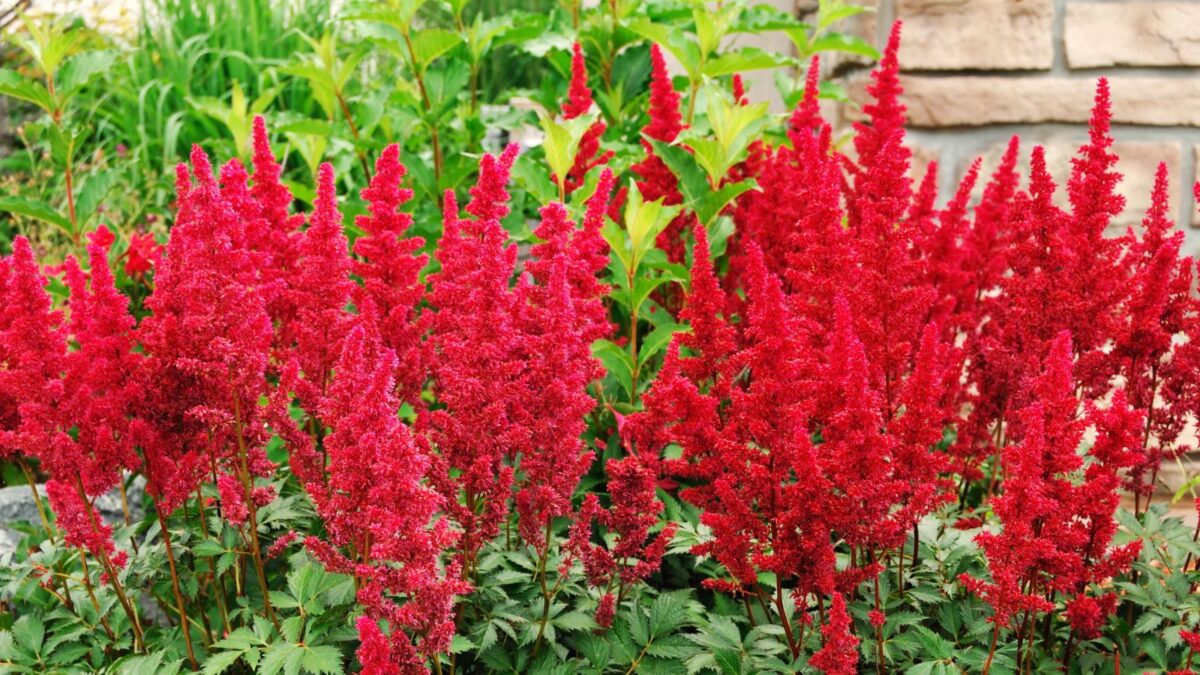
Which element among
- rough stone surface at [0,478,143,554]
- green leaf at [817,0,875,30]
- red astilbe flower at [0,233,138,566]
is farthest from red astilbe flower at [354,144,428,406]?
green leaf at [817,0,875,30]

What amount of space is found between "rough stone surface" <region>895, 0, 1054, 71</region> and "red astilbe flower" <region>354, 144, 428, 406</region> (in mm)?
2687

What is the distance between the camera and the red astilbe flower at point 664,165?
3.17 m

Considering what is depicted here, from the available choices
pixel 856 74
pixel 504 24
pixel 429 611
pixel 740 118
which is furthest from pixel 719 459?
pixel 856 74

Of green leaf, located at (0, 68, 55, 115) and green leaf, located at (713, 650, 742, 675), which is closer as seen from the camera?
green leaf, located at (713, 650, 742, 675)

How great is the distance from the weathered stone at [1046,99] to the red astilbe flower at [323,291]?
2.90m

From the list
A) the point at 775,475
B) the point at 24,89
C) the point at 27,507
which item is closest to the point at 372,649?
the point at 775,475

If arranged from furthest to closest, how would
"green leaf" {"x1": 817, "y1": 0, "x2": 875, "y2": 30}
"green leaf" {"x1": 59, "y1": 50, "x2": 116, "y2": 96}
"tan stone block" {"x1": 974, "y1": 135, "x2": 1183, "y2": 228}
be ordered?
"tan stone block" {"x1": 974, "y1": 135, "x2": 1183, "y2": 228} → "green leaf" {"x1": 817, "y1": 0, "x2": 875, "y2": 30} → "green leaf" {"x1": 59, "y1": 50, "x2": 116, "y2": 96}

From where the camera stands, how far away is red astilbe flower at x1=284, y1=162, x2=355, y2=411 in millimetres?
2125

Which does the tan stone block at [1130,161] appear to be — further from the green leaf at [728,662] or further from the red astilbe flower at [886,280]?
the green leaf at [728,662]

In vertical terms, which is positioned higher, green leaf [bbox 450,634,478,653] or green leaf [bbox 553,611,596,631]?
green leaf [bbox 450,634,478,653]

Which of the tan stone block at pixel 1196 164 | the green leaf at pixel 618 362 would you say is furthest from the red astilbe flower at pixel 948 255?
the tan stone block at pixel 1196 164

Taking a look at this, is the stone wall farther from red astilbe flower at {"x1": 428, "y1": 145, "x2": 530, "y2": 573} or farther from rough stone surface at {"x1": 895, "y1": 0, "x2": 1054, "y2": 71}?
red astilbe flower at {"x1": 428, "y1": 145, "x2": 530, "y2": 573}

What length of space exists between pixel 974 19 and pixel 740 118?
1741 mm

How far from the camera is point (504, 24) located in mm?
3982
